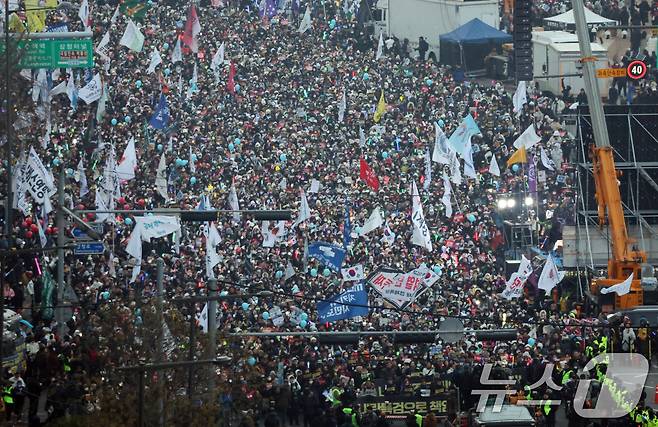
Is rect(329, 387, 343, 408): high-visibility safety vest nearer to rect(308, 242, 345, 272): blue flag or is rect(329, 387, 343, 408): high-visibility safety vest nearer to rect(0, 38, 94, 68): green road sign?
rect(308, 242, 345, 272): blue flag

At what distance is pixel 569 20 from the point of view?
71.1 meters

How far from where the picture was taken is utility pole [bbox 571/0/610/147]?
47844mm

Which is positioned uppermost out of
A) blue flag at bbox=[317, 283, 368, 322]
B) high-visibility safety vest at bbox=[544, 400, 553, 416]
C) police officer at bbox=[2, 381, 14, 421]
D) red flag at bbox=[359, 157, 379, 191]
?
red flag at bbox=[359, 157, 379, 191]

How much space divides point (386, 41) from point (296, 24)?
307 cm

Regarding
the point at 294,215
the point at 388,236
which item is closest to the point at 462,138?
the point at 294,215

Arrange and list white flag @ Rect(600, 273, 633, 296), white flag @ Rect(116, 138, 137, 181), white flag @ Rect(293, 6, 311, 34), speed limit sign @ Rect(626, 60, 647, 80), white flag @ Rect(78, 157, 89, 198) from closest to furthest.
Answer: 1. white flag @ Rect(600, 273, 633, 296)
2. white flag @ Rect(78, 157, 89, 198)
3. white flag @ Rect(116, 138, 137, 181)
4. speed limit sign @ Rect(626, 60, 647, 80)
5. white flag @ Rect(293, 6, 311, 34)

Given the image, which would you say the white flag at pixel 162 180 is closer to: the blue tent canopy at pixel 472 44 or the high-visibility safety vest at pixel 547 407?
the high-visibility safety vest at pixel 547 407

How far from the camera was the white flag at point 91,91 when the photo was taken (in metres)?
57.2

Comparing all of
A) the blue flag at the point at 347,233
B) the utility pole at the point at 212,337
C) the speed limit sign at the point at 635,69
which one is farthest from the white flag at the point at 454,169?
the utility pole at the point at 212,337

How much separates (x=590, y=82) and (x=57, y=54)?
11830 mm

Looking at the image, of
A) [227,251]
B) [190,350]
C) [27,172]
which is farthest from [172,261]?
[190,350]

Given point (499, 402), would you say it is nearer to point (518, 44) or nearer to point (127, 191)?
point (518, 44)

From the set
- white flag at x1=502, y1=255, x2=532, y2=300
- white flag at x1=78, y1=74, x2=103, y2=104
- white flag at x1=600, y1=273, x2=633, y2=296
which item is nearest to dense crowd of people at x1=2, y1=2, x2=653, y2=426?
white flag at x1=502, y1=255, x2=532, y2=300

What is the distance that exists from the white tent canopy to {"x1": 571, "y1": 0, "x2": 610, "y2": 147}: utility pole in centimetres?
1955
